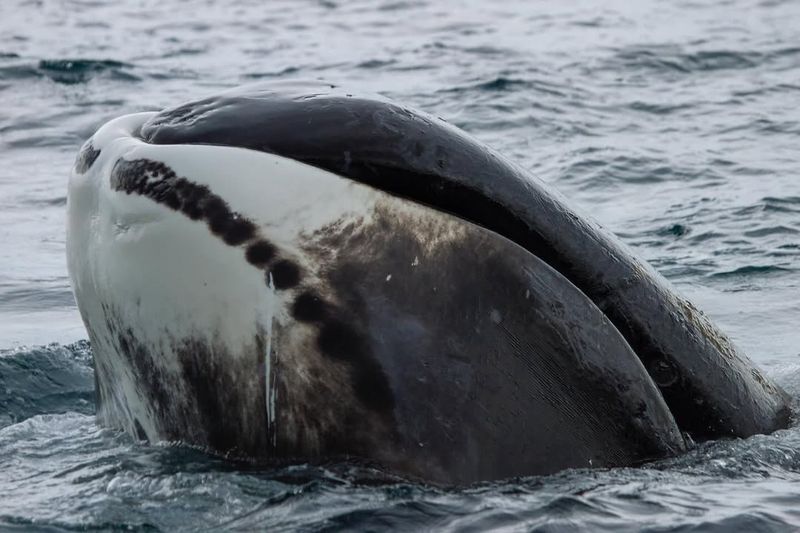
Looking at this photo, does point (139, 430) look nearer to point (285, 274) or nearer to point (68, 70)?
point (285, 274)

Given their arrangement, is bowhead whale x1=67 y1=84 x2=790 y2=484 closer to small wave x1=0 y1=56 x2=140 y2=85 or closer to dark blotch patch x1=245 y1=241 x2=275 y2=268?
dark blotch patch x1=245 y1=241 x2=275 y2=268

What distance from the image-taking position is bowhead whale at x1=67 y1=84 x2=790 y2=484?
4980mm

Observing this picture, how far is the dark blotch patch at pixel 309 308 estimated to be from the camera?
4.99 m

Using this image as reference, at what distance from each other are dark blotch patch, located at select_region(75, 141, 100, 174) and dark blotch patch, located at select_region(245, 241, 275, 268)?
81 cm

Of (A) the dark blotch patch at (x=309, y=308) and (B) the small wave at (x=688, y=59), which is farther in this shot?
(B) the small wave at (x=688, y=59)

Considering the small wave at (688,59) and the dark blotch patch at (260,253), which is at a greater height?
the dark blotch patch at (260,253)

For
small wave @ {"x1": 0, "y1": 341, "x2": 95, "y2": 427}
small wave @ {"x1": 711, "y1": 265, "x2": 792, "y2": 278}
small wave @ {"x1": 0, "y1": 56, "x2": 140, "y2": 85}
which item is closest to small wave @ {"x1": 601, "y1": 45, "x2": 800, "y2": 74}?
small wave @ {"x1": 0, "y1": 56, "x2": 140, "y2": 85}

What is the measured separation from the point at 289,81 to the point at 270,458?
5.00ft

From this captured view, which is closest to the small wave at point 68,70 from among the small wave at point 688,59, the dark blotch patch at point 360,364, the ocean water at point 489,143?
the ocean water at point 489,143

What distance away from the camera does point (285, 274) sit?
5.01 metres

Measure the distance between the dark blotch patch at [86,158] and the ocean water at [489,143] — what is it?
1.18 meters

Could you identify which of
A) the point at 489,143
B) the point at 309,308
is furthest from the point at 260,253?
the point at 489,143

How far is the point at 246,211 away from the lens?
5.01 m

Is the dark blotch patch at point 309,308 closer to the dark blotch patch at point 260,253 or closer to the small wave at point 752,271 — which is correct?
the dark blotch patch at point 260,253
